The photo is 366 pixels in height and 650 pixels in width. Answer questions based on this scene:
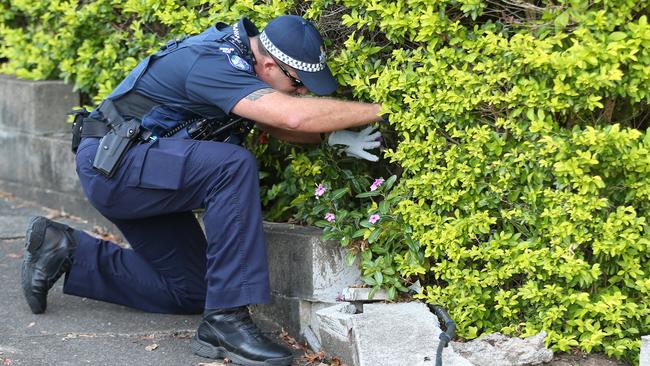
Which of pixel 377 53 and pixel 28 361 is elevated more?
pixel 377 53

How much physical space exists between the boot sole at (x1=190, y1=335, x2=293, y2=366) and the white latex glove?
925 mm

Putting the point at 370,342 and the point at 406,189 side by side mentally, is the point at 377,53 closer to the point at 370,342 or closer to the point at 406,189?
the point at 406,189

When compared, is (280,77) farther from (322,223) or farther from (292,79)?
(322,223)

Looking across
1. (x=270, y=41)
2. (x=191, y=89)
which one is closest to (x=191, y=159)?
(x=191, y=89)

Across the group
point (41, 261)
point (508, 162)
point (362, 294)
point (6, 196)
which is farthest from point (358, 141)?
point (6, 196)

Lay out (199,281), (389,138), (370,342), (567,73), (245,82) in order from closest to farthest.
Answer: (567,73), (370,342), (245,82), (389,138), (199,281)

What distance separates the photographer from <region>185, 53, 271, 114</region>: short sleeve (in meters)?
4.26

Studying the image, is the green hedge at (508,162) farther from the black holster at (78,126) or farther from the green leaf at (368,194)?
the black holster at (78,126)

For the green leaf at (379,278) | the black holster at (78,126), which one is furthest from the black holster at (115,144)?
the green leaf at (379,278)

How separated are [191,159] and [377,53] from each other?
0.92 meters

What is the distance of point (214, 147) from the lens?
442 cm

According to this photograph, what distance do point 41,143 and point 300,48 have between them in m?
3.07

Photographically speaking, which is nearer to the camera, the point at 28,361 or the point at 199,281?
the point at 28,361

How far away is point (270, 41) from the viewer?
436 centimetres
